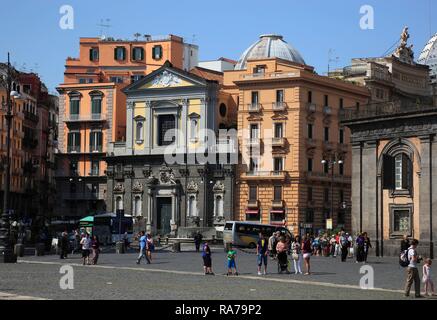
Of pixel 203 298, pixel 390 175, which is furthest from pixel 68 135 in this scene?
pixel 203 298

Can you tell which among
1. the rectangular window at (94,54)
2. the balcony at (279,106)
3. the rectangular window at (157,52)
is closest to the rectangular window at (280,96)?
the balcony at (279,106)

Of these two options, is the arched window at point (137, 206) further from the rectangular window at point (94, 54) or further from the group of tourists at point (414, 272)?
the group of tourists at point (414, 272)

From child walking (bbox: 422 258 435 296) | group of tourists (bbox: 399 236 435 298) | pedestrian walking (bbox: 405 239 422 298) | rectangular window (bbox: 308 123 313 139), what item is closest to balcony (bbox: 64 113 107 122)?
rectangular window (bbox: 308 123 313 139)

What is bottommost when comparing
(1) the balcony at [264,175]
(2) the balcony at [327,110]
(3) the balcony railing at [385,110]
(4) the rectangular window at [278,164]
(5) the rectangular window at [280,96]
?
(1) the balcony at [264,175]

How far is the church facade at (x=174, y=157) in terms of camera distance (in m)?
92.4

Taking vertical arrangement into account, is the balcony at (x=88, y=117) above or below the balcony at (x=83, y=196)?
above

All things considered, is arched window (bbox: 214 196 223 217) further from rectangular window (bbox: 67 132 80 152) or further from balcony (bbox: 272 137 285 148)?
rectangular window (bbox: 67 132 80 152)

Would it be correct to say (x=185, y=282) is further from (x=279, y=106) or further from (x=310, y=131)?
(x=310, y=131)

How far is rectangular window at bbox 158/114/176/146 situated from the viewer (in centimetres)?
9600

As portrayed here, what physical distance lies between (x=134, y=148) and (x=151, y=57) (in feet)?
48.4

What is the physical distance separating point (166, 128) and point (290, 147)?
1407 cm

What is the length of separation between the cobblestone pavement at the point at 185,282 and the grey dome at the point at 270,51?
51.1 m
